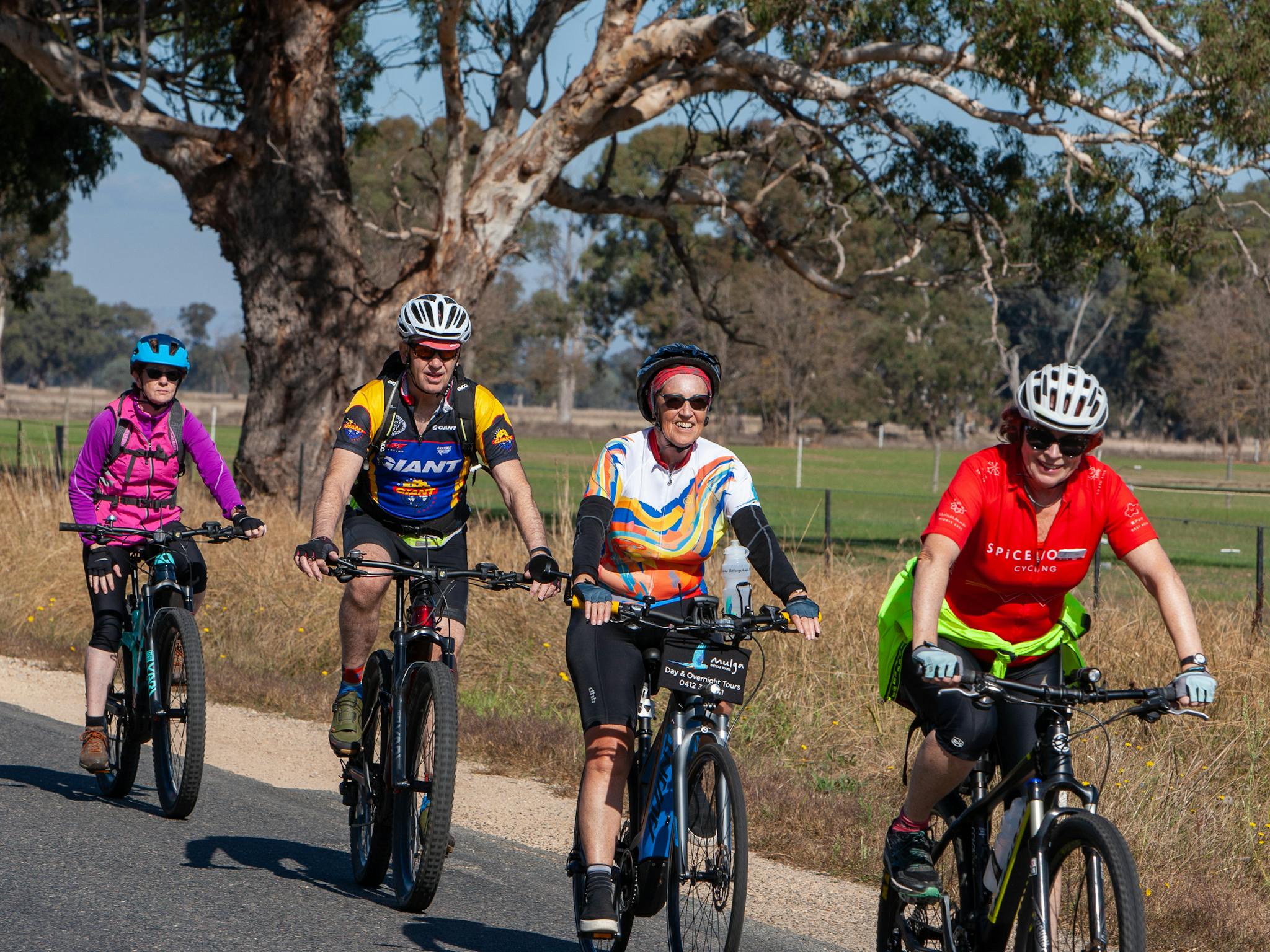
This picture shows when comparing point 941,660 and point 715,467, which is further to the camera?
point 715,467

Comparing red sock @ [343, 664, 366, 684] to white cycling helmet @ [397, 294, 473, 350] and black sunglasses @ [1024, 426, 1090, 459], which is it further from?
black sunglasses @ [1024, 426, 1090, 459]

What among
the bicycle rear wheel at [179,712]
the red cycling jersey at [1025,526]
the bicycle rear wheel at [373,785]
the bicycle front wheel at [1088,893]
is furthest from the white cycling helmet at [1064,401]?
the bicycle rear wheel at [179,712]

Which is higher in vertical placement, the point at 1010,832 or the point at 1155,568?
the point at 1155,568

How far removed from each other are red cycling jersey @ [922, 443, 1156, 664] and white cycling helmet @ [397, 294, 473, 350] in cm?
206

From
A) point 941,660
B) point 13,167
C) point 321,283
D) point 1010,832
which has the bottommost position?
point 1010,832

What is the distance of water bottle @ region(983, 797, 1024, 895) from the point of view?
3.96 meters

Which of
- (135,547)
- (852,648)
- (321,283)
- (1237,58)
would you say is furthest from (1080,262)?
(135,547)

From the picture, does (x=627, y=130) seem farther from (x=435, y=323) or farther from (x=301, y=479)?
(x=435, y=323)

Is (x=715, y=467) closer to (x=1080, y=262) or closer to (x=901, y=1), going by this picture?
(x=901, y=1)

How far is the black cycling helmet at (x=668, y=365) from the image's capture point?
15.3 feet

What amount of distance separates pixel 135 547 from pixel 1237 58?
40.0 ft

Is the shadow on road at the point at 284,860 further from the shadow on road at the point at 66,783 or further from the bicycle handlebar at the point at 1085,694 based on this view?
the bicycle handlebar at the point at 1085,694

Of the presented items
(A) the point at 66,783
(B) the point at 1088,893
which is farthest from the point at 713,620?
(A) the point at 66,783

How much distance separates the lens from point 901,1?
1652cm
